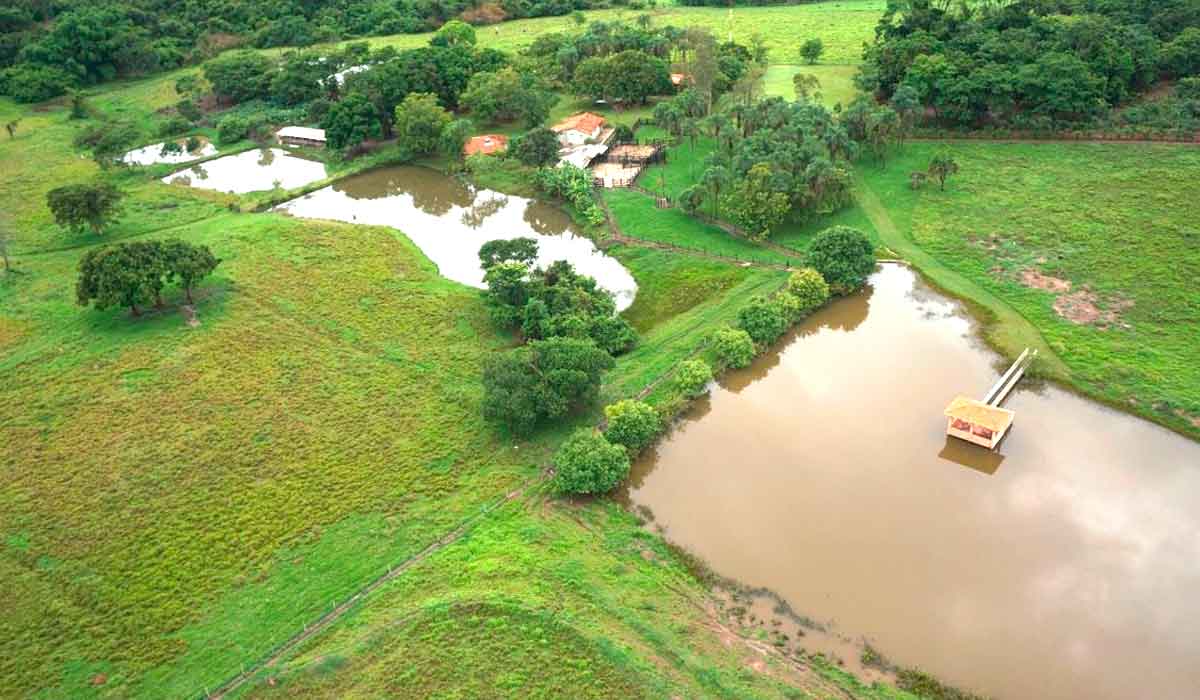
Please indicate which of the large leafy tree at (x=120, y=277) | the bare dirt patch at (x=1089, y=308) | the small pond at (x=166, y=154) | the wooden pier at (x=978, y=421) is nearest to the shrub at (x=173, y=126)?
the small pond at (x=166, y=154)

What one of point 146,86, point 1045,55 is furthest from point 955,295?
point 146,86

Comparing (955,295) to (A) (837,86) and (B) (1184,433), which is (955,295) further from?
(A) (837,86)

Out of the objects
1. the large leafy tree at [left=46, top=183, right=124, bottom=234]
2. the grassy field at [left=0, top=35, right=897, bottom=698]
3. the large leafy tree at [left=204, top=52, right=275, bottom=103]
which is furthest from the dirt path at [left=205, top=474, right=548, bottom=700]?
the large leafy tree at [left=204, top=52, right=275, bottom=103]

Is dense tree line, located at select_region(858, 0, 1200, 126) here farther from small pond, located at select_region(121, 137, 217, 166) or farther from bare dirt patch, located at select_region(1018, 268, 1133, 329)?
small pond, located at select_region(121, 137, 217, 166)

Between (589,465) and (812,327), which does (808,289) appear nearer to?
(812,327)

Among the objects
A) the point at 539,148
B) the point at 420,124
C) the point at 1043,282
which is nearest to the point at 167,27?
the point at 420,124

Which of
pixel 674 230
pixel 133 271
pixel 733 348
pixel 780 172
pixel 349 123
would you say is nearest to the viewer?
pixel 733 348
